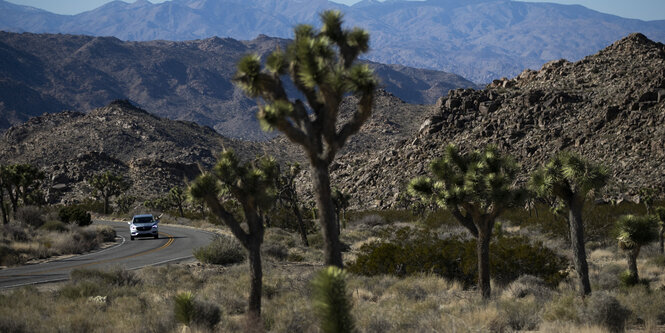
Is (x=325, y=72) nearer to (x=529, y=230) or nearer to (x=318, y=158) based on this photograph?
(x=318, y=158)

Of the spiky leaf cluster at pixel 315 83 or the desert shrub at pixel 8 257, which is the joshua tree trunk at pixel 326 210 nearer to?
the spiky leaf cluster at pixel 315 83

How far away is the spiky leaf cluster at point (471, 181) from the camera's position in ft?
44.5

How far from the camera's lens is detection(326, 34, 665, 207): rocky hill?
4791 centimetres

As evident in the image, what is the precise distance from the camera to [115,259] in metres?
22.1

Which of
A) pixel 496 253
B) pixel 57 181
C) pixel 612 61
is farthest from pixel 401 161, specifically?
pixel 57 181

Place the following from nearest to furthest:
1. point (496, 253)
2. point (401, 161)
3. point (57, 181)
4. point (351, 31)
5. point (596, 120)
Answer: point (351, 31) → point (496, 253) → point (596, 120) → point (401, 161) → point (57, 181)

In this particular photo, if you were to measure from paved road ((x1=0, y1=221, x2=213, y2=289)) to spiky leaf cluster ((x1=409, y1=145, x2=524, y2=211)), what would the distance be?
997 centimetres

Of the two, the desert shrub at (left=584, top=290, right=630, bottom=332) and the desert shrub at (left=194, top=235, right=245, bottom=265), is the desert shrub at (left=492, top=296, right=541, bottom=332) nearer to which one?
the desert shrub at (left=584, top=290, right=630, bottom=332)

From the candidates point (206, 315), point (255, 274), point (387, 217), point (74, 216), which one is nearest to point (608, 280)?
point (255, 274)

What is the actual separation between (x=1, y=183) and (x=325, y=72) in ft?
122

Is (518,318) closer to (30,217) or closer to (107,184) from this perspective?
(30,217)

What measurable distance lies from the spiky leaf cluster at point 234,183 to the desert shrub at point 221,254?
10.4 m

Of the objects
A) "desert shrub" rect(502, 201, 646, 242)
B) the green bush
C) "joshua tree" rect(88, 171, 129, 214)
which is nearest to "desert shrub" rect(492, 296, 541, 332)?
the green bush

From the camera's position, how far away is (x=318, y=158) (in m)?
9.45
